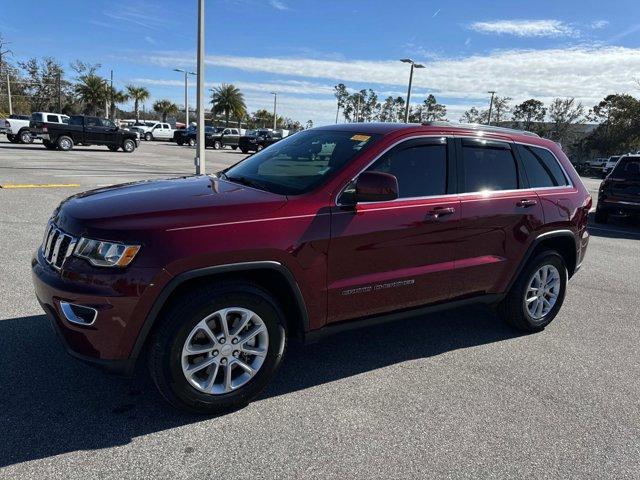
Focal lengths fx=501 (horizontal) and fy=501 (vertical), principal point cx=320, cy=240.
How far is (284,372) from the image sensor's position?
3613 mm

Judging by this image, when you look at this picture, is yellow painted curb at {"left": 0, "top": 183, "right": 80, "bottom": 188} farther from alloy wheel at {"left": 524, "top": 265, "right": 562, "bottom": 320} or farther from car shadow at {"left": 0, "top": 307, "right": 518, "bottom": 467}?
alloy wheel at {"left": 524, "top": 265, "right": 562, "bottom": 320}

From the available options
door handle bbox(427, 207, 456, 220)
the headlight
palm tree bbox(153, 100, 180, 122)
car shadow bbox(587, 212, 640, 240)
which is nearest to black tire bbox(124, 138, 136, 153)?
car shadow bbox(587, 212, 640, 240)

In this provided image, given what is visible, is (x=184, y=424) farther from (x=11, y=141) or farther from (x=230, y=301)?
(x=11, y=141)

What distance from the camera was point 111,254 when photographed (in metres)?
2.66

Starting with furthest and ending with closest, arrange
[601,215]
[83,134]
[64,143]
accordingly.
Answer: [83,134], [64,143], [601,215]

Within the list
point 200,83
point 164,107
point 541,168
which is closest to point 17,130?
point 200,83

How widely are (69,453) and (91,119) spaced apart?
26.6m

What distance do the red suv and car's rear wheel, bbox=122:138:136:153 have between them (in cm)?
2550

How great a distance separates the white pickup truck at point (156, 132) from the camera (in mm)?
46312

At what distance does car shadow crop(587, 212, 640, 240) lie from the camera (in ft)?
35.0

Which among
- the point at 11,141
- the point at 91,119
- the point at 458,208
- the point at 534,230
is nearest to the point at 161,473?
the point at 458,208

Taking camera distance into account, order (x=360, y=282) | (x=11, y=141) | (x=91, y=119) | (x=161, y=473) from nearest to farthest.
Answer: (x=161, y=473), (x=360, y=282), (x=91, y=119), (x=11, y=141)

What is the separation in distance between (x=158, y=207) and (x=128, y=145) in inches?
1061

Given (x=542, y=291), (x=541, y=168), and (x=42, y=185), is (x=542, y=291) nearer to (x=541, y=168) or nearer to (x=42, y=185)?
(x=541, y=168)
